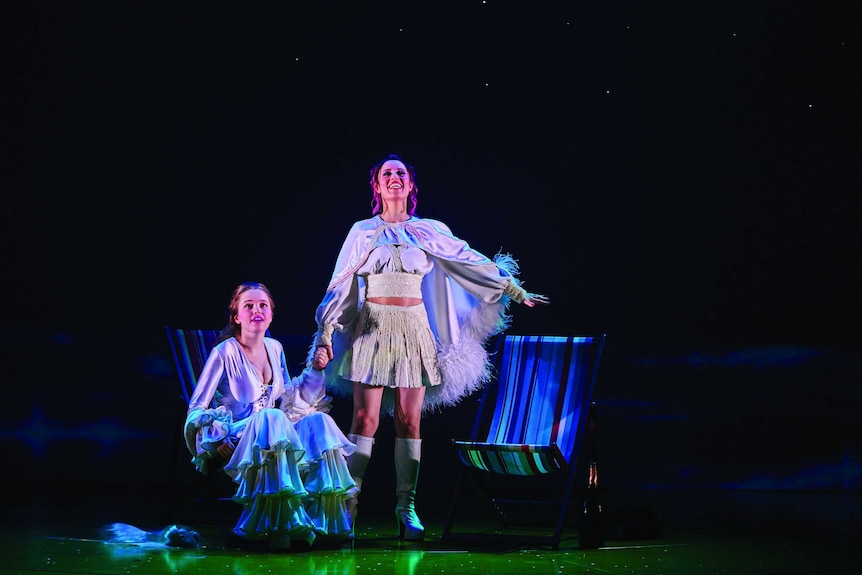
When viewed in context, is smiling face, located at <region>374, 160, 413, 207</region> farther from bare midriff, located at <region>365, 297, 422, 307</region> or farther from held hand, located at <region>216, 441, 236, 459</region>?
held hand, located at <region>216, 441, 236, 459</region>

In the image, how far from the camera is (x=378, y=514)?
18.8 feet

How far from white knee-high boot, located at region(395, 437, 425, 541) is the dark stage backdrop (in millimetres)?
1916

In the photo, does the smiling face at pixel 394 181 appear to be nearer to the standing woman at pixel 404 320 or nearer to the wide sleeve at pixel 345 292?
the standing woman at pixel 404 320

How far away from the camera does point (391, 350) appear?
487 cm

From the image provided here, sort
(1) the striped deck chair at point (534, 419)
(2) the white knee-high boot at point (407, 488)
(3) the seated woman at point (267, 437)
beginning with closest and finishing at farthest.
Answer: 1. (3) the seated woman at point (267, 437)
2. (1) the striped deck chair at point (534, 419)
3. (2) the white knee-high boot at point (407, 488)

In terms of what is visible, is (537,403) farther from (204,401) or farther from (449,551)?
(204,401)

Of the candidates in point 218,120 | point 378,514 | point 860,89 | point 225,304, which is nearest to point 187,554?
point 378,514

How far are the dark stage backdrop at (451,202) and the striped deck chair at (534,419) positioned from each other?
1.85m

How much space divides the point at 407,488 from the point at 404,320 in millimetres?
787

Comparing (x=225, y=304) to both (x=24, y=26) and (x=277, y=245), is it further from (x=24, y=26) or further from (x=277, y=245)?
(x=24, y=26)

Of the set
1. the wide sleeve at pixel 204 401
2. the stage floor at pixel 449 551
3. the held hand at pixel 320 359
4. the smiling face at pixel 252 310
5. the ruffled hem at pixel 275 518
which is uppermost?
the smiling face at pixel 252 310

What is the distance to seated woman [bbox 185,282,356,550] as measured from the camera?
163 inches

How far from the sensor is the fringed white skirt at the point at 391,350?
486 cm

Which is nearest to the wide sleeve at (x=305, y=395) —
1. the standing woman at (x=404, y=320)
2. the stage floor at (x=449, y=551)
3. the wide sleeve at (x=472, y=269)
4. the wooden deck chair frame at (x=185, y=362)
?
the standing woman at (x=404, y=320)
